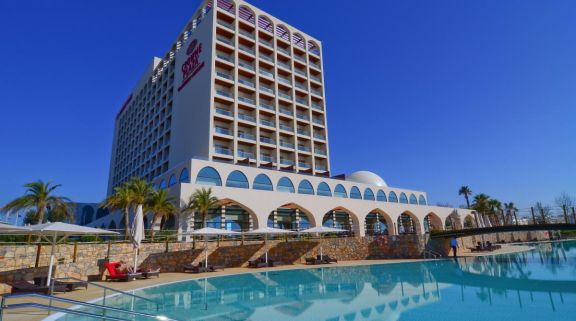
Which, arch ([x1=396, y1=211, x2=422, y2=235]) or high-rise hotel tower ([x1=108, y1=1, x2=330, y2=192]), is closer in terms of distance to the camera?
high-rise hotel tower ([x1=108, y1=1, x2=330, y2=192])

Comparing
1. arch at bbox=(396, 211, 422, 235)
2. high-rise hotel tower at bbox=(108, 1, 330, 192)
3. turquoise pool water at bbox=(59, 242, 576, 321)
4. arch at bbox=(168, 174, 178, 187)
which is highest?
high-rise hotel tower at bbox=(108, 1, 330, 192)

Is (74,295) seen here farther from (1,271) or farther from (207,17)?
(207,17)

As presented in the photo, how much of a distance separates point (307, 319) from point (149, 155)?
47.6m

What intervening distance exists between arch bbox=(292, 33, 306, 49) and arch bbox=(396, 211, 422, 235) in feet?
93.2

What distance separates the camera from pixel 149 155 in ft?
168

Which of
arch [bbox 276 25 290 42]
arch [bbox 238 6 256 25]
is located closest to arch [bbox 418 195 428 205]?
arch [bbox 276 25 290 42]

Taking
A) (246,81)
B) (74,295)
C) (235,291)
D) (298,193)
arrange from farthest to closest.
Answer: (246,81) → (298,193) → (235,291) → (74,295)

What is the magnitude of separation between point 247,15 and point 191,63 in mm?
9900

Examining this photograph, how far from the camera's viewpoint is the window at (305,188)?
34.8 m

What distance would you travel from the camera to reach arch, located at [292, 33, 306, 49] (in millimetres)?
49853

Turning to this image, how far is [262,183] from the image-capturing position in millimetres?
32000

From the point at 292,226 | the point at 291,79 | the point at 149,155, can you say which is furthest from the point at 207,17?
the point at 292,226

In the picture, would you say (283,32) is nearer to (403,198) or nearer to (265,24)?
(265,24)

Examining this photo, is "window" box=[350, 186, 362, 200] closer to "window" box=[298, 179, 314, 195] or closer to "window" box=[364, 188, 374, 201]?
"window" box=[364, 188, 374, 201]
